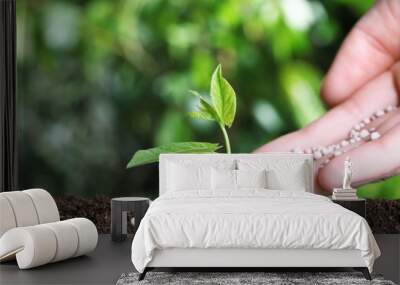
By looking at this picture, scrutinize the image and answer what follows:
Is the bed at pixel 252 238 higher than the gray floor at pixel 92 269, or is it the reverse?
the bed at pixel 252 238

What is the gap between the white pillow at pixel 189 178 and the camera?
20.5 feet

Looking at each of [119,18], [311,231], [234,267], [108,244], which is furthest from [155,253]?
[119,18]

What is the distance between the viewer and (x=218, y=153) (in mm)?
6723

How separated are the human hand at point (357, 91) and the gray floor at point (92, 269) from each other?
1205 mm

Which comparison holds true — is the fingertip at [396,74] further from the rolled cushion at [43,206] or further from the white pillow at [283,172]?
the rolled cushion at [43,206]

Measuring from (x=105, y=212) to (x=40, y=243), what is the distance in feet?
6.99

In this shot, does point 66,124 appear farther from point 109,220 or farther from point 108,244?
point 108,244

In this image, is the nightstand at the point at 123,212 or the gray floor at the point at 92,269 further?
the nightstand at the point at 123,212

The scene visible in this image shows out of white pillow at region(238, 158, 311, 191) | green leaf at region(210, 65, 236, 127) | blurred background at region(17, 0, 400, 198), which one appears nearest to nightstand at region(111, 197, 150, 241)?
blurred background at region(17, 0, 400, 198)

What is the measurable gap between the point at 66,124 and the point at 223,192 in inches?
87.8

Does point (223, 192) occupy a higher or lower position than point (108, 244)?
higher

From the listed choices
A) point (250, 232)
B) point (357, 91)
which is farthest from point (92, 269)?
point (357, 91)

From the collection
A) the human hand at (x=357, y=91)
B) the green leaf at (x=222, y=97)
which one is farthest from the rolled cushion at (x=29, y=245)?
the human hand at (x=357, y=91)

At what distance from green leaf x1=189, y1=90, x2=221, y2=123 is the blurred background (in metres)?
0.22
